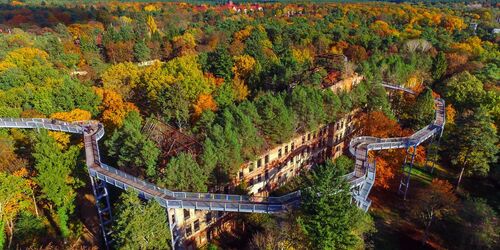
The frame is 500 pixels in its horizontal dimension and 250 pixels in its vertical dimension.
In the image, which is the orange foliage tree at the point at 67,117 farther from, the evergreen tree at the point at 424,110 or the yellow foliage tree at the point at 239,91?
the evergreen tree at the point at 424,110

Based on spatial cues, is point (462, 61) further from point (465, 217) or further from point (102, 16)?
point (102, 16)

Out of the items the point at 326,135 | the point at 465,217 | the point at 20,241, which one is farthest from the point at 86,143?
the point at 465,217

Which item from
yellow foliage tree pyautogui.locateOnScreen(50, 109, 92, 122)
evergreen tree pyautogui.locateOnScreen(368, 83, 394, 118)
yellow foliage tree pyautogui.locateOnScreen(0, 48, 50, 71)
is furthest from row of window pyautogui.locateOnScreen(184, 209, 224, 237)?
yellow foliage tree pyautogui.locateOnScreen(0, 48, 50, 71)

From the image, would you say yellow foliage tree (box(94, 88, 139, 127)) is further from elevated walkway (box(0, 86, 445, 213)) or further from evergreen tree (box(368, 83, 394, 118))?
evergreen tree (box(368, 83, 394, 118))

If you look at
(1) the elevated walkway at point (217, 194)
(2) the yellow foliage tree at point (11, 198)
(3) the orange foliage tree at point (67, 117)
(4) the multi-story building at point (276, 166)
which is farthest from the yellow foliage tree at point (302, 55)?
(2) the yellow foliage tree at point (11, 198)

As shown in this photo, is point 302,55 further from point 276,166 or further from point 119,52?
point 119,52

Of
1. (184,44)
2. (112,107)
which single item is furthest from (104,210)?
(184,44)
